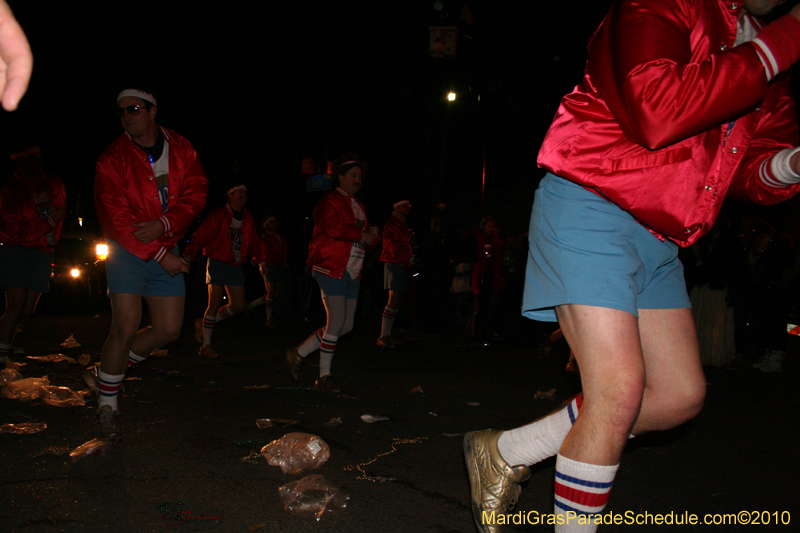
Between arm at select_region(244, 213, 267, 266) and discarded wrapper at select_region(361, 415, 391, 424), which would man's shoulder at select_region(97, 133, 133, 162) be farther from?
arm at select_region(244, 213, 267, 266)

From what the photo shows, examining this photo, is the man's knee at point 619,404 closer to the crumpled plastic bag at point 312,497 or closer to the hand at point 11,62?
the crumpled plastic bag at point 312,497

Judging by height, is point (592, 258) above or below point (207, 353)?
above

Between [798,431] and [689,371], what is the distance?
3270mm

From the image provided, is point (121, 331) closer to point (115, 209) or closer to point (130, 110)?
point (115, 209)

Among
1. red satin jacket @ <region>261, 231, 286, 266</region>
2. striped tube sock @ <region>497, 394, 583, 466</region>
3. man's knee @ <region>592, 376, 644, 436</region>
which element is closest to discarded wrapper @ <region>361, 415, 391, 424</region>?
striped tube sock @ <region>497, 394, 583, 466</region>

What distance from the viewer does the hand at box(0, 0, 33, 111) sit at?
0.99 metres

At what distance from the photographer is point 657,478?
2977 mm

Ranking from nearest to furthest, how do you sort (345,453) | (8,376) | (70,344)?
(345,453) < (8,376) < (70,344)

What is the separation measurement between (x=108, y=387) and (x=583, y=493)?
2.91 m

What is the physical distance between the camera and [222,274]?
6812mm

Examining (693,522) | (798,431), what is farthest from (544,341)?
(693,522)

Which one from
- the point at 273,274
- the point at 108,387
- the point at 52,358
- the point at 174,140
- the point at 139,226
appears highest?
the point at 174,140

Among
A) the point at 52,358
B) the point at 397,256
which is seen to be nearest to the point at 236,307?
the point at 52,358

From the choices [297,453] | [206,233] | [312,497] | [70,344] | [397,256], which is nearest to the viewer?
[312,497]
